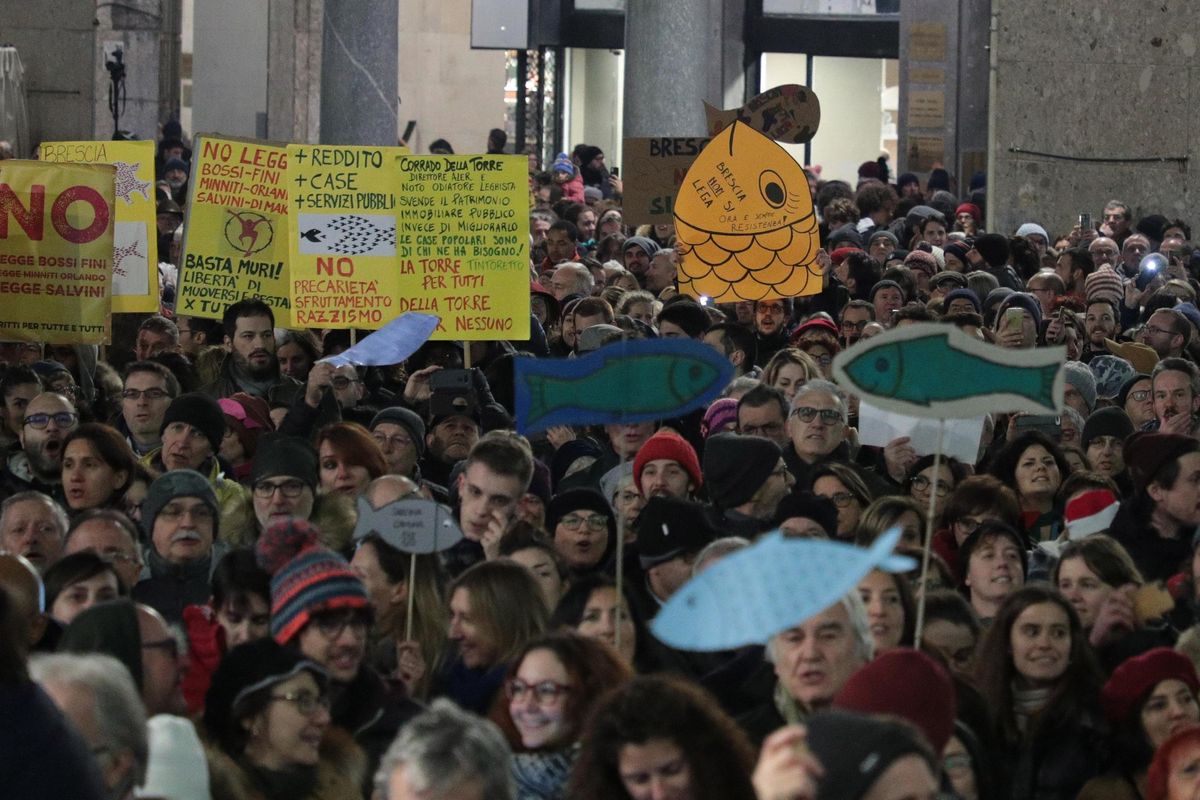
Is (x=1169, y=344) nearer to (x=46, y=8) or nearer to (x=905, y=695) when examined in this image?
(x=905, y=695)

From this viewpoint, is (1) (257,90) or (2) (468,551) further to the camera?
(1) (257,90)

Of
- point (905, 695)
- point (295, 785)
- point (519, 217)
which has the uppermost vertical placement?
point (519, 217)

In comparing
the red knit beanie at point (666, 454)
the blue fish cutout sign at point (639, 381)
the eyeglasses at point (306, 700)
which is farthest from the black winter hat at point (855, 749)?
the red knit beanie at point (666, 454)

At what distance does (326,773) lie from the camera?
579 cm

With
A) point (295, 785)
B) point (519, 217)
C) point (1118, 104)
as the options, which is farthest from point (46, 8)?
point (295, 785)

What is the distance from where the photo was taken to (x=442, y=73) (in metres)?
45.8

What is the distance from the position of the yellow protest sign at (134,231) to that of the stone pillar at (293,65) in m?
19.7

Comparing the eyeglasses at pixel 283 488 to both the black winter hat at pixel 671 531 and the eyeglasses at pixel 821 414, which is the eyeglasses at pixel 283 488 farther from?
the eyeglasses at pixel 821 414

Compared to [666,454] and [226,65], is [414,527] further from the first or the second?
[226,65]

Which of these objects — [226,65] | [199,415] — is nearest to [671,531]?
[199,415]

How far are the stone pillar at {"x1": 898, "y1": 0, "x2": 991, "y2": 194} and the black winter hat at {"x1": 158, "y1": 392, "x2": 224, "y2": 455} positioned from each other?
2233 centimetres

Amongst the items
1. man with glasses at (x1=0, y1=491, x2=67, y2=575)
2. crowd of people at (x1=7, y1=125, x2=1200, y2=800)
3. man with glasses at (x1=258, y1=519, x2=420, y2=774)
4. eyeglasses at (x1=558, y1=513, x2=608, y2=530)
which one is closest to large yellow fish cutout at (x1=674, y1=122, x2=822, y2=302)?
crowd of people at (x1=7, y1=125, x2=1200, y2=800)

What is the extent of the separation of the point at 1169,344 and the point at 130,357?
5650 millimetres

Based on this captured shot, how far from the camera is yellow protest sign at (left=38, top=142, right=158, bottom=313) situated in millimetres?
13188
